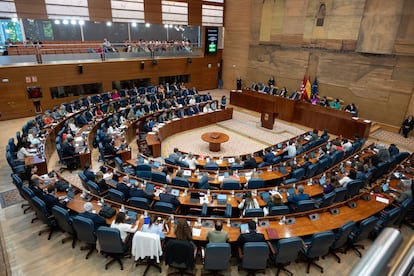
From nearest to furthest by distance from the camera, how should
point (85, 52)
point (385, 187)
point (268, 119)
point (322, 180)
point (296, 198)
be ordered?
1. point (296, 198)
2. point (385, 187)
3. point (322, 180)
4. point (268, 119)
5. point (85, 52)

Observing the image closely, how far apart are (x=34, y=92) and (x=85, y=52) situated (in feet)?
13.9

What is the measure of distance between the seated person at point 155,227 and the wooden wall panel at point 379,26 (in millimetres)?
15132

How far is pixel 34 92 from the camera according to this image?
15.5 m

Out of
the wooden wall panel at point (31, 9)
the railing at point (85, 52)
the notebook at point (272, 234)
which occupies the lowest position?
the notebook at point (272, 234)

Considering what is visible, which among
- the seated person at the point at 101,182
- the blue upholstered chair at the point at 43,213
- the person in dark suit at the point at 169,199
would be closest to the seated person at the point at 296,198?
the person in dark suit at the point at 169,199

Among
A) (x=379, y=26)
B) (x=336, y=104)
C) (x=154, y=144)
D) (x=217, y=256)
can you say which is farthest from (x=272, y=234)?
(x=379, y=26)

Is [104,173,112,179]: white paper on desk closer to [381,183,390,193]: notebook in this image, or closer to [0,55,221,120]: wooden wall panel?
[381,183,390,193]: notebook

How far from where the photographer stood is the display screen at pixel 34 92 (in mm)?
15352

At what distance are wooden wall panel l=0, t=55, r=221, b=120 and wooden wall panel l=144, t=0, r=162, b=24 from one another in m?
2.88

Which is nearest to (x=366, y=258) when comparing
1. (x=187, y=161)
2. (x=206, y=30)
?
(x=187, y=161)

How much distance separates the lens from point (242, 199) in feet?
24.3

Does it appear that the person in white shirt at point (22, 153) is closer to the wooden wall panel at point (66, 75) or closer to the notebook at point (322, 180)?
the wooden wall panel at point (66, 75)

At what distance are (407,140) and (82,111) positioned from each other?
1683 cm

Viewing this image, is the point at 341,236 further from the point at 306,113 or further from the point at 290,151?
the point at 306,113
